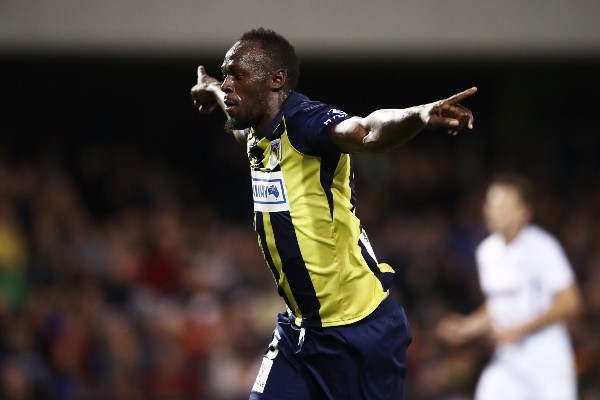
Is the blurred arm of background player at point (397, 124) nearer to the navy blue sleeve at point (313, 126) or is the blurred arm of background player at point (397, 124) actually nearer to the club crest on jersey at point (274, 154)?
the navy blue sleeve at point (313, 126)

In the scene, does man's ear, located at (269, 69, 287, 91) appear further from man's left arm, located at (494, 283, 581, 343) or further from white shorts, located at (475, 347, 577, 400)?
white shorts, located at (475, 347, 577, 400)

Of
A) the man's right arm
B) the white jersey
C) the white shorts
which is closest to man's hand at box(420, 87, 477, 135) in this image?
the man's right arm

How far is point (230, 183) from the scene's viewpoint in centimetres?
1238

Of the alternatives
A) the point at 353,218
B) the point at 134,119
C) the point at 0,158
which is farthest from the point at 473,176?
the point at 353,218

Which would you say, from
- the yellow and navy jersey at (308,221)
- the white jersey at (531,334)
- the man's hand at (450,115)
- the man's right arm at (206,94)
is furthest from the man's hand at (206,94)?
the white jersey at (531,334)

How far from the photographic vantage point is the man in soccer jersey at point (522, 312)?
22.2 feet

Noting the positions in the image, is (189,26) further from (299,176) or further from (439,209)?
(299,176)

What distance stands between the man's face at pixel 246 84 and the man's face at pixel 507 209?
296cm

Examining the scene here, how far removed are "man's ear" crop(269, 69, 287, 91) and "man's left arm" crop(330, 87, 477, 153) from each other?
397 mm

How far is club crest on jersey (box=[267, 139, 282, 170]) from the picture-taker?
4.26 meters

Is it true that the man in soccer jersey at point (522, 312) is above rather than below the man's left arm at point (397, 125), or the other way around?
below

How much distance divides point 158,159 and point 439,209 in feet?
10.6

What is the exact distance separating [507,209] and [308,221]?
9.56 feet

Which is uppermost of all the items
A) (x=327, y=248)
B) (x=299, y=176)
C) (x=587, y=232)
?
(x=299, y=176)
